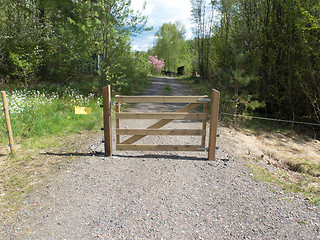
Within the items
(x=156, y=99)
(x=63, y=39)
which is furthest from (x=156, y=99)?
(x=63, y=39)

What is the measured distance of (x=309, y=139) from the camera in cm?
843

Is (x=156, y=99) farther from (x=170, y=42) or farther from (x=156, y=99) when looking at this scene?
(x=170, y=42)

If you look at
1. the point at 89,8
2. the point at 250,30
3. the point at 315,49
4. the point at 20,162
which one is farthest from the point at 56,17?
the point at 315,49

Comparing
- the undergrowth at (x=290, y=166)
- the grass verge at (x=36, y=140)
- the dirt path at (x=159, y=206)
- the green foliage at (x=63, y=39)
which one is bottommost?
the undergrowth at (x=290, y=166)

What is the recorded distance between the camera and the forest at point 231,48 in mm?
8203

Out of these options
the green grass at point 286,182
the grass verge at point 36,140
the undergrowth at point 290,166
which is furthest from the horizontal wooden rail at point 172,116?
the grass verge at point 36,140

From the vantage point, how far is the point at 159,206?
3391 millimetres

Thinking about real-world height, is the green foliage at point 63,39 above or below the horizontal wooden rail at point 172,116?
above

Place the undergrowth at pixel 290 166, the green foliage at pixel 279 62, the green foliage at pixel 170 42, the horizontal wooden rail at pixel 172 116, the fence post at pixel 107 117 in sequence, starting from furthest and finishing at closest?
the green foliage at pixel 170 42 < the green foliage at pixel 279 62 < the horizontal wooden rail at pixel 172 116 < the fence post at pixel 107 117 < the undergrowth at pixel 290 166

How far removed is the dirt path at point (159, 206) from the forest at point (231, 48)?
16.3ft

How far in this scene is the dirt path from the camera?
113 inches

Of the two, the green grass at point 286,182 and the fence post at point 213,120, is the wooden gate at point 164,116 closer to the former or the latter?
the fence post at point 213,120

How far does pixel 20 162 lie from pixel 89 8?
7690mm

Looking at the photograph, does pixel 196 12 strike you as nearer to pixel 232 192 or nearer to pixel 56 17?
pixel 56 17
